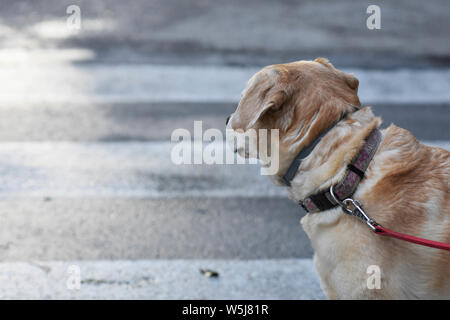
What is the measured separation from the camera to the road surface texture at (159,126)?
3641 millimetres

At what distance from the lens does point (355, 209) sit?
2338 mm

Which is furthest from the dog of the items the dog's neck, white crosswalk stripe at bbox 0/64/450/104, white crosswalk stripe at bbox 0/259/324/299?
white crosswalk stripe at bbox 0/64/450/104

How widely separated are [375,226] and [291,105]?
2.31 feet

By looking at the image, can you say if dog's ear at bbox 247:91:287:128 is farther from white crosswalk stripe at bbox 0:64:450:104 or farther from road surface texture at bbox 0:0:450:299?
white crosswalk stripe at bbox 0:64:450:104

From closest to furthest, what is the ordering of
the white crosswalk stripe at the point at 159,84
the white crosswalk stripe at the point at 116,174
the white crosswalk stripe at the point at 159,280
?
1. the white crosswalk stripe at the point at 159,280
2. the white crosswalk stripe at the point at 116,174
3. the white crosswalk stripe at the point at 159,84

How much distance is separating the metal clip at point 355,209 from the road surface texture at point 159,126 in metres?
1.26

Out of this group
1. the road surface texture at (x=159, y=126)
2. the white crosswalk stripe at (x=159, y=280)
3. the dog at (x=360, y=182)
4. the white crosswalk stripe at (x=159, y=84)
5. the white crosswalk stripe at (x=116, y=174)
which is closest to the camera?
the dog at (x=360, y=182)

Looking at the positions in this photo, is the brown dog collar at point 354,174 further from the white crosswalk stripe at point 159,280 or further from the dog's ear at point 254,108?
the white crosswalk stripe at point 159,280

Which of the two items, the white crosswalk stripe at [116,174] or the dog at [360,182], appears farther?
the white crosswalk stripe at [116,174]

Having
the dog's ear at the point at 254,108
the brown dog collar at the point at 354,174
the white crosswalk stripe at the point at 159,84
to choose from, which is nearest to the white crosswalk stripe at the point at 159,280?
the brown dog collar at the point at 354,174

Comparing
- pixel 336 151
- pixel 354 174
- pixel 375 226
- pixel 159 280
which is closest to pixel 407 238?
pixel 375 226

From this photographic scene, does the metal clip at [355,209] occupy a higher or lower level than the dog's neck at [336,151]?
lower

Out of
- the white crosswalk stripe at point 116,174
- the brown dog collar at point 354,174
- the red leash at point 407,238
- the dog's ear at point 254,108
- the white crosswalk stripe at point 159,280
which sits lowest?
the white crosswalk stripe at point 159,280
